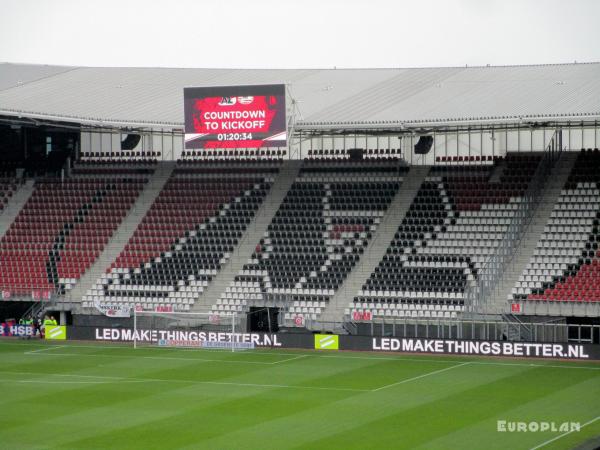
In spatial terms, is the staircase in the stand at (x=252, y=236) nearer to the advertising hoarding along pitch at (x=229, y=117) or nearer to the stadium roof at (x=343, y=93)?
the stadium roof at (x=343, y=93)

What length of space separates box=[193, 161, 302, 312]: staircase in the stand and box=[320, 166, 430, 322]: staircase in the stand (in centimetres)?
486

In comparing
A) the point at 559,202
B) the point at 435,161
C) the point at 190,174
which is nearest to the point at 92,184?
the point at 190,174

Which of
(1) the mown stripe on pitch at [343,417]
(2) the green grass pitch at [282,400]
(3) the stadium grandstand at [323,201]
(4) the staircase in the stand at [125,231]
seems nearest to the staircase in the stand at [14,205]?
(3) the stadium grandstand at [323,201]

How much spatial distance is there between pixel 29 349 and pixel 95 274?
7.68 m

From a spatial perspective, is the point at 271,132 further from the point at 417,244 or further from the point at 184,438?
the point at 184,438

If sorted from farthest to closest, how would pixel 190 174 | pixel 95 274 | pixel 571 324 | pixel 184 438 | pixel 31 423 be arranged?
pixel 190 174, pixel 95 274, pixel 571 324, pixel 31 423, pixel 184 438

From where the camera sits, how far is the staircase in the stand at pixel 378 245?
47125 mm

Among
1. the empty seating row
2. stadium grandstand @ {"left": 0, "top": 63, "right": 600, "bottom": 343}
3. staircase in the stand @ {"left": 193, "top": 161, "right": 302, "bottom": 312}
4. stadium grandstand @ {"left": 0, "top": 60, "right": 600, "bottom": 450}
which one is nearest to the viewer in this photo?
stadium grandstand @ {"left": 0, "top": 60, "right": 600, "bottom": 450}

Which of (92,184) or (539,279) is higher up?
Answer: (92,184)

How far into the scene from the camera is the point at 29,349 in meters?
44.4

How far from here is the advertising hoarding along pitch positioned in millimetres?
Answer: 46219

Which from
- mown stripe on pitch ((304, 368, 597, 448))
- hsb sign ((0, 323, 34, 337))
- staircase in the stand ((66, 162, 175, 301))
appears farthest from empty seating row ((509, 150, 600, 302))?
hsb sign ((0, 323, 34, 337))

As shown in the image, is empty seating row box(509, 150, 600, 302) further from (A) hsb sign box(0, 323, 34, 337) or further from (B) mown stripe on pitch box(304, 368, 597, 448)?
(A) hsb sign box(0, 323, 34, 337)

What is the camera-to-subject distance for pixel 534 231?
47.9 meters
